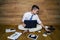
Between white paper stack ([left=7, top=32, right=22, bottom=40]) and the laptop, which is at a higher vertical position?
the laptop

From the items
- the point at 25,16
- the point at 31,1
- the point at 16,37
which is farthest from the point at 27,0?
the point at 16,37

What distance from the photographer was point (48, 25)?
386cm

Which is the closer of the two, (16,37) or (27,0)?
(16,37)

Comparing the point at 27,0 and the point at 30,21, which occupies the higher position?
the point at 27,0

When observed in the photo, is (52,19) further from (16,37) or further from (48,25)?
(16,37)

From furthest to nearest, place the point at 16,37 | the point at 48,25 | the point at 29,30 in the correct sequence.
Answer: the point at 48,25, the point at 29,30, the point at 16,37

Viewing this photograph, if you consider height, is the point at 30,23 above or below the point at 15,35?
above

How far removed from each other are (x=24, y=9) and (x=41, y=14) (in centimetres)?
50

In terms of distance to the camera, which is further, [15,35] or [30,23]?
[30,23]

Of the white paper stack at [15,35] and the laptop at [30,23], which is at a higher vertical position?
the laptop at [30,23]

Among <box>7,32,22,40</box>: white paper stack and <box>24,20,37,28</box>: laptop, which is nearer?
<box>7,32,22,40</box>: white paper stack

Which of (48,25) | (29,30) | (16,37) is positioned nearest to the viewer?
(16,37)

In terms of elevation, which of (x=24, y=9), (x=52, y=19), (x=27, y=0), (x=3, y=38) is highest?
(x=27, y=0)

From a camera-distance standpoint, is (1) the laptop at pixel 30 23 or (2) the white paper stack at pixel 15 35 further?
(1) the laptop at pixel 30 23
